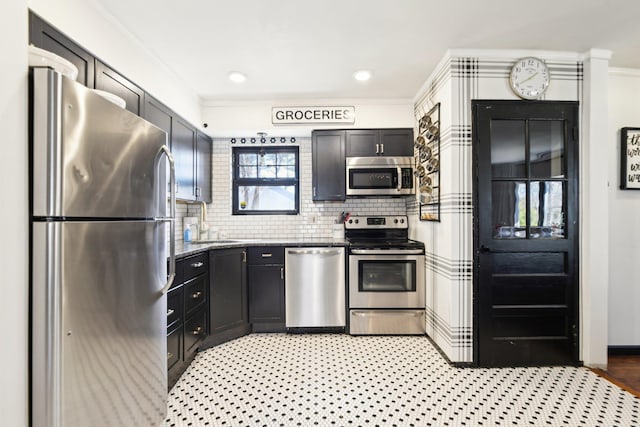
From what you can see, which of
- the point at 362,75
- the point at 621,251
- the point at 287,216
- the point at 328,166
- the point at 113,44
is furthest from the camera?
the point at 287,216

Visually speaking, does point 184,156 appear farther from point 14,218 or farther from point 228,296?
point 14,218

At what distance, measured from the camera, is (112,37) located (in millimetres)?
2031

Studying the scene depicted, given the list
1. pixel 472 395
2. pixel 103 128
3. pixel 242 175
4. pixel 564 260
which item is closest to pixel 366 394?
A: pixel 472 395

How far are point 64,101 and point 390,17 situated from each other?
191 centimetres

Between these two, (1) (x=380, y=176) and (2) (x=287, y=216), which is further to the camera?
(2) (x=287, y=216)

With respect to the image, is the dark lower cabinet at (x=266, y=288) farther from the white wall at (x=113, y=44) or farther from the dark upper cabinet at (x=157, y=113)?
the white wall at (x=113, y=44)

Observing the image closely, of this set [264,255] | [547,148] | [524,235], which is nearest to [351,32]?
[547,148]

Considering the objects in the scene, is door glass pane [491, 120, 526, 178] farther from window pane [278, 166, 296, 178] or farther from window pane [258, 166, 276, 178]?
window pane [258, 166, 276, 178]

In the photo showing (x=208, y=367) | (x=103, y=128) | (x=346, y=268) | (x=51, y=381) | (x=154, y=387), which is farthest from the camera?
(x=346, y=268)

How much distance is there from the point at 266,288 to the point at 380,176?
1.75m

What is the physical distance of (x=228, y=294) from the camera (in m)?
3.04

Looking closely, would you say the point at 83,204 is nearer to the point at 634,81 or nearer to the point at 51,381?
the point at 51,381

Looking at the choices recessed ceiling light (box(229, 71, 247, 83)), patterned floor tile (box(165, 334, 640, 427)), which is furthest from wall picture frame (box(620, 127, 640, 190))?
recessed ceiling light (box(229, 71, 247, 83))

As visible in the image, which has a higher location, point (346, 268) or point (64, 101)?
point (64, 101)
